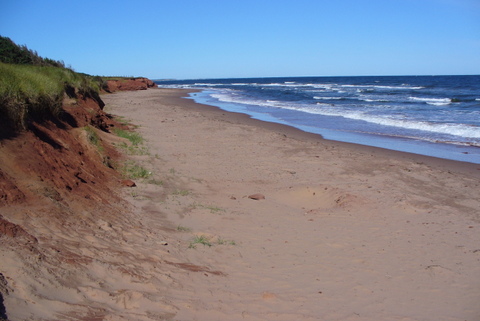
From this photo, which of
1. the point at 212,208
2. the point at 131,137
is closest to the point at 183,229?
the point at 212,208

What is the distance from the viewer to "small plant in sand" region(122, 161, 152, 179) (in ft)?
27.0

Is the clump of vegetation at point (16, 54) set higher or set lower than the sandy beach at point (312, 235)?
higher

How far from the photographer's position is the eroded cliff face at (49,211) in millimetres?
3309

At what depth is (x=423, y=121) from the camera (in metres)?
21.5

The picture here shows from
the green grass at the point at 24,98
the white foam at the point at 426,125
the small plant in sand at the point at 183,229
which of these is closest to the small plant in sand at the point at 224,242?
the small plant in sand at the point at 183,229

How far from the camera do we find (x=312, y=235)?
19.9ft

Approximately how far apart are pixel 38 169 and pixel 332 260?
166 inches

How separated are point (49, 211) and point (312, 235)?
11.6 ft

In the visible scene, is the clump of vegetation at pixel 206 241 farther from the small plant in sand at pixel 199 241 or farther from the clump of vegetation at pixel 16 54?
the clump of vegetation at pixel 16 54

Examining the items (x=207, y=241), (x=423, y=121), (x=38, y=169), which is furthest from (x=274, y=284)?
(x=423, y=121)

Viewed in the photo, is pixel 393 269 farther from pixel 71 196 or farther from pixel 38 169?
pixel 38 169

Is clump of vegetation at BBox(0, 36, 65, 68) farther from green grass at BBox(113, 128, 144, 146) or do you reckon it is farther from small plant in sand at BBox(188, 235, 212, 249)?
small plant in sand at BBox(188, 235, 212, 249)

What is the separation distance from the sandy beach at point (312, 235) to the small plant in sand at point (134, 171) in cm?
26

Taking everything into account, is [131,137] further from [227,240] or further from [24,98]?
[227,240]
